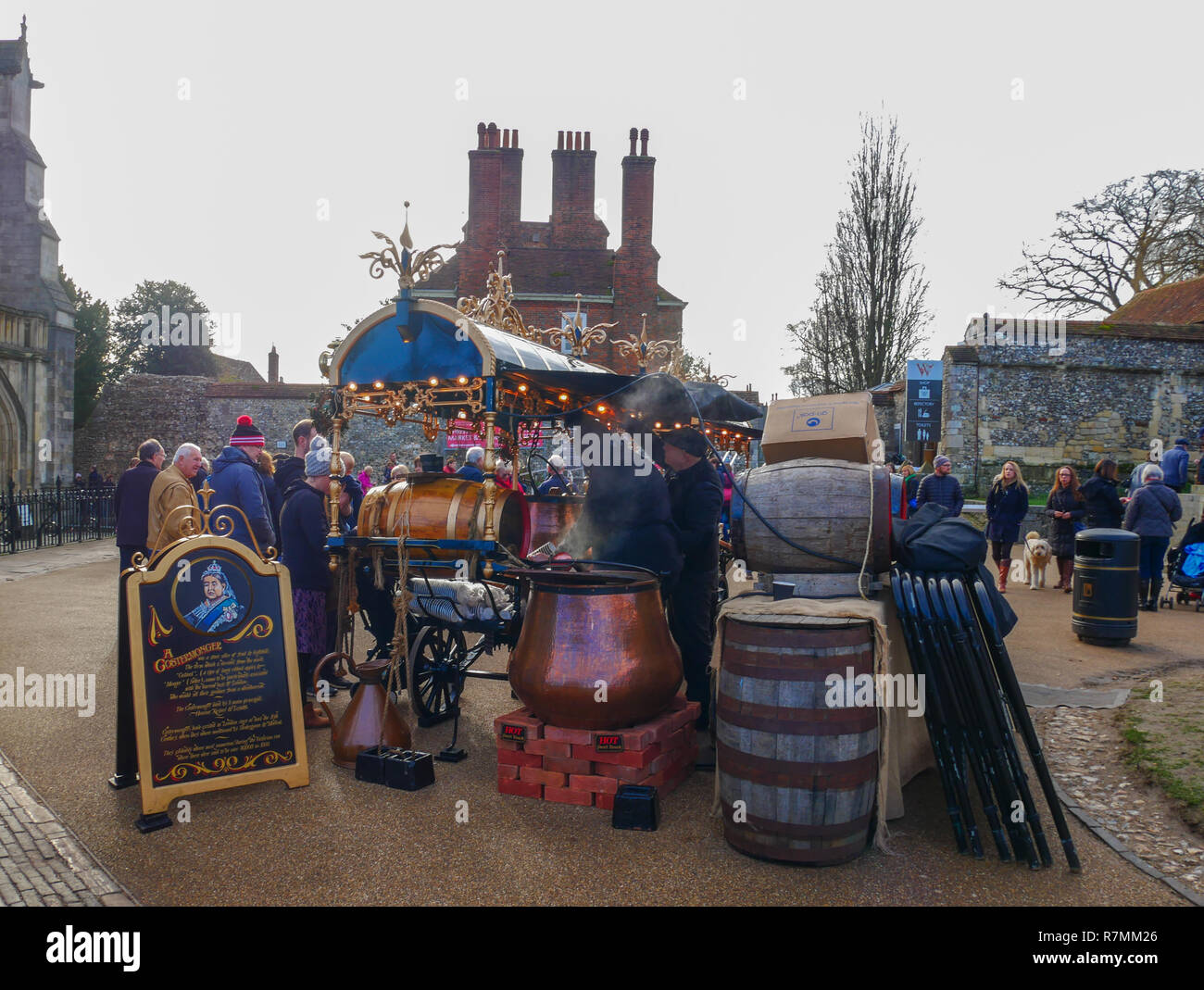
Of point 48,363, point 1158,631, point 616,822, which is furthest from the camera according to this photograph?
point 48,363

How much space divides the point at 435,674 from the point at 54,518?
1698 centimetres

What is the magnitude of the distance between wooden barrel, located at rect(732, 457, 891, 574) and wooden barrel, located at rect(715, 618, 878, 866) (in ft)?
1.61

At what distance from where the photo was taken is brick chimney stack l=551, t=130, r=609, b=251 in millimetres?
28172

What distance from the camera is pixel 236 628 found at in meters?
4.59

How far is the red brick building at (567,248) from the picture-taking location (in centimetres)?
2652

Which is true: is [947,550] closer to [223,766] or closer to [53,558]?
[223,766]

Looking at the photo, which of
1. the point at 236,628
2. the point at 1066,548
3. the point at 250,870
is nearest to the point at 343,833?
the point at 250,870

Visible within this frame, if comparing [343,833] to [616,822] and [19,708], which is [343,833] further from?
[19,708]

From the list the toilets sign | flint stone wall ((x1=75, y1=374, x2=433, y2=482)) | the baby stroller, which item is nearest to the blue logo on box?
the baby stroller

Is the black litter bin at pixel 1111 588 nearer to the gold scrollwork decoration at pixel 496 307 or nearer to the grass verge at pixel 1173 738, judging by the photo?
the grass verge at pixel 1173 738

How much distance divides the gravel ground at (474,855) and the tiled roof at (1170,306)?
916 inches

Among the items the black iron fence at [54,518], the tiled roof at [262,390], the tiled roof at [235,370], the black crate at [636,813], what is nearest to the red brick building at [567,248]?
the tiled roof at [262,390]

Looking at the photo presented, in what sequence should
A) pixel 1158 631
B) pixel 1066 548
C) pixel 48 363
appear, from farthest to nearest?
pixel 48 363, pixel 1066 548, pixel 1158 631

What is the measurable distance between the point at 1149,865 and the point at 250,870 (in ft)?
13.1
